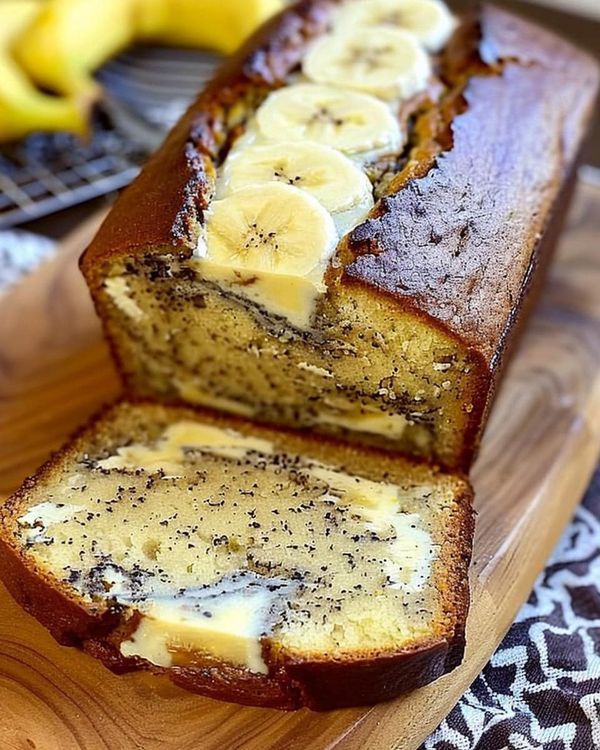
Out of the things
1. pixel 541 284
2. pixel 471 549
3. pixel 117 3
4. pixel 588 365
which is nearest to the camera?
pixel 471 549

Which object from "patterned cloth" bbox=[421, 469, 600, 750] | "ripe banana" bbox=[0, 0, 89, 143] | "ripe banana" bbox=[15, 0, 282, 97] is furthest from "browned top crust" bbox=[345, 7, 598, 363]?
"ripe banana" bbox=[0, 0, 89, 143]

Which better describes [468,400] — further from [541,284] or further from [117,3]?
[117,3]

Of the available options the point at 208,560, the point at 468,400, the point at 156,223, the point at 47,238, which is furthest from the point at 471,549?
the point at 47,238

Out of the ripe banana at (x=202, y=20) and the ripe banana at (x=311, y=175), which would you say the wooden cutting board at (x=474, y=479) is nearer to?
the ripe banana at (x=311, y=175)

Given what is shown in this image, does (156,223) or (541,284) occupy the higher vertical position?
(156,223)

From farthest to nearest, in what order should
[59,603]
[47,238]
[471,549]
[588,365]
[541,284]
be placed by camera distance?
[47,238] < [541,284] < [588,365] < [471,549] < [59,603]

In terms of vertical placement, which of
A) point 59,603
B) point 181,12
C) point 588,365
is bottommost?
point 588,365

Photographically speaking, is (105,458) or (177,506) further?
(105,458)
